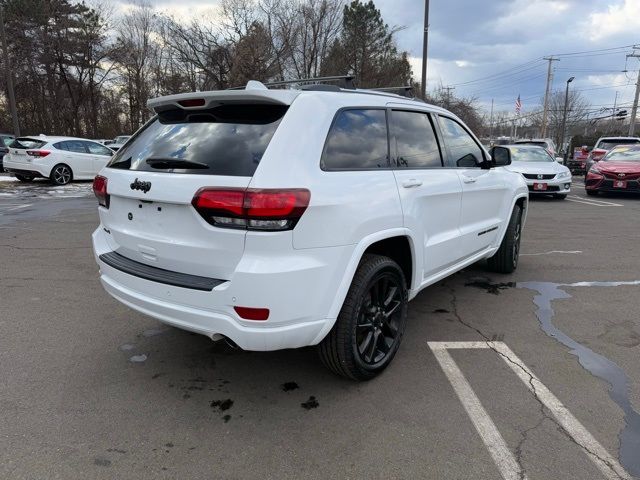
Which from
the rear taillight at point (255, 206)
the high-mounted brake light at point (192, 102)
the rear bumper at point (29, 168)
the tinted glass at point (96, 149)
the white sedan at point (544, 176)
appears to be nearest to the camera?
the rear taillight at point (255, 206)

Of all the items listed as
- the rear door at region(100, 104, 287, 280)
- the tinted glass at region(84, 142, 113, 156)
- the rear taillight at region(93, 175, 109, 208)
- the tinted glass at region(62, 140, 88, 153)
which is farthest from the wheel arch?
the tinted glass at region(84, 142, 113, 156)

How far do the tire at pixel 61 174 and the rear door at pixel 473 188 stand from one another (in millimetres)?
14464

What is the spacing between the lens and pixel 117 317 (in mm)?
4219

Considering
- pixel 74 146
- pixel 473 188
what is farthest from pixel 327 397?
pixel 74 146

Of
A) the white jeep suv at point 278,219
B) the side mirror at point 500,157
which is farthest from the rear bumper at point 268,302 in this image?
the side mirror at point 500,157

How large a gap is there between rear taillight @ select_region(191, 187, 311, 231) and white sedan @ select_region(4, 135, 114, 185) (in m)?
14.9

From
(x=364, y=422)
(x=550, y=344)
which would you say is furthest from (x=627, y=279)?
(x=364, y=422)

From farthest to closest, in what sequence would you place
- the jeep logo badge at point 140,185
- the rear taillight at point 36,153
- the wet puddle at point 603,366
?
the rear taillight at point 36,153 → the jeep logo badge at point 140,185 → the wet puddle at point 603,366

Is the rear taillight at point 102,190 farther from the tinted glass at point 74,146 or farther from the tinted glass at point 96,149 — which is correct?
the tinted glass at point 96,149

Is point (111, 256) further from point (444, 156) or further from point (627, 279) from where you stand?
point (627, 279)

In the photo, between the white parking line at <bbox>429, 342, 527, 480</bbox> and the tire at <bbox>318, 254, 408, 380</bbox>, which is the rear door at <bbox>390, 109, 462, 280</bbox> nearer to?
the tire at <bbox>318, 254, 408, 380</bbox>

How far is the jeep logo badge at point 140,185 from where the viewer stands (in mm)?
2758

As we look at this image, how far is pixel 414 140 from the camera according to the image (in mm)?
3588

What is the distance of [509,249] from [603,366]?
2.24 m
